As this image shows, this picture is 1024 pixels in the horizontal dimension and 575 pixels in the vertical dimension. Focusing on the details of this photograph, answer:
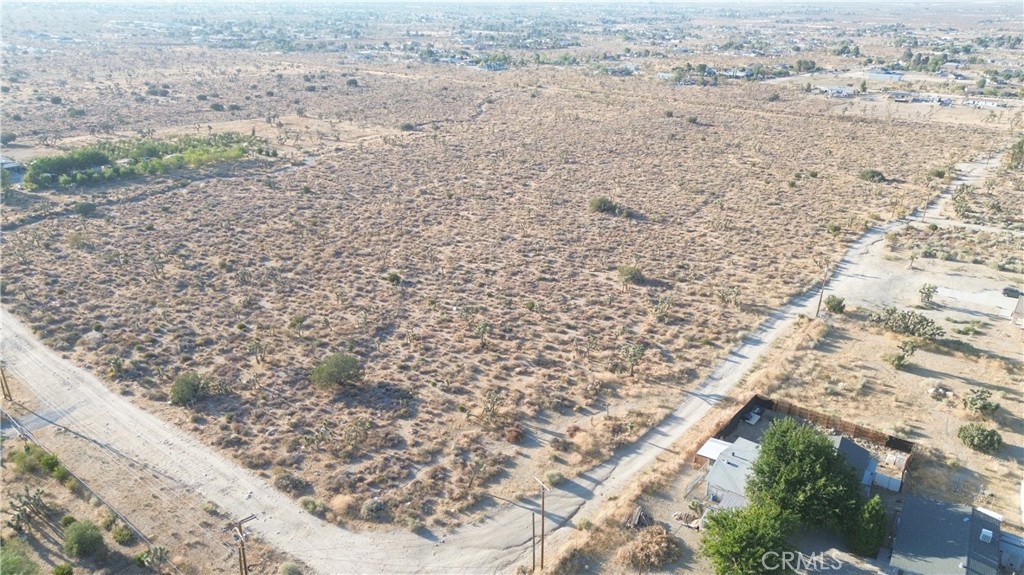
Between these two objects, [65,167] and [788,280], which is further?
[65,167]

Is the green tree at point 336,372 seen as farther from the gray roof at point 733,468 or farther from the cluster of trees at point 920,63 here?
the cluster of trees at point 920,63

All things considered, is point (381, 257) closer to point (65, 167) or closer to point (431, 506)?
point (431, 506)

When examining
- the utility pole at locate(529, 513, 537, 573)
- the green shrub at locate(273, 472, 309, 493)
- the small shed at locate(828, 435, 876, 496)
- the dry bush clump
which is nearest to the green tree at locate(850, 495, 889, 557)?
the small shed at locate(828, 435, 876, 496)

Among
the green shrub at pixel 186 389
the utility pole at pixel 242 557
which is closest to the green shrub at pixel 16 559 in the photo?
the utility pole at pixel 242 557

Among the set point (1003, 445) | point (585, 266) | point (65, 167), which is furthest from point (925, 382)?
point (65, 167)

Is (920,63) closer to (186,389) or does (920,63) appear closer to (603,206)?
(603,206)

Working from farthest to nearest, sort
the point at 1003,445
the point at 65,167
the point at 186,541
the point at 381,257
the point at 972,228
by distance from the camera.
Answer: the point at 65,167, the point at 972,228, the point at 381,257, the point at 1003,445, the point at 186,541

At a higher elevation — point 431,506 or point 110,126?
point 110,126
